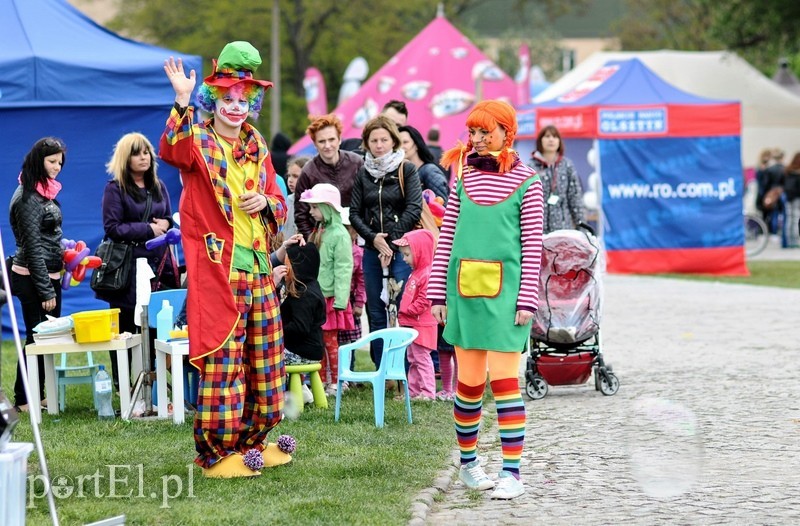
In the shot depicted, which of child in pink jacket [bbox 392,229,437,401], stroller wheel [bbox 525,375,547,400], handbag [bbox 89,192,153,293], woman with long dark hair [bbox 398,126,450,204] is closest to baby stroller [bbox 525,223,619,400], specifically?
stroller wheel [bbox 525,375,547,400]

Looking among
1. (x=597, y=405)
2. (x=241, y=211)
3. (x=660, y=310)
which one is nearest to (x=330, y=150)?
(x=597, y=405)

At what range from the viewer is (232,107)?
21.3 feet

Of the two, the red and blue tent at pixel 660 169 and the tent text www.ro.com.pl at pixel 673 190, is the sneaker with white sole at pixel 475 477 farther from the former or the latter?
Result: the tent text www.ro.com.pl at pixel 673 190

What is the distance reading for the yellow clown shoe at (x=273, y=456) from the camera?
270 inches

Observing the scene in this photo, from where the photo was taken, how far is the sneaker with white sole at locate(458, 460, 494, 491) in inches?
256

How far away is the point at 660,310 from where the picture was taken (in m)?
15.6

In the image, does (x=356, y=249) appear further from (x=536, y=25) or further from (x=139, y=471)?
(x=536, y=25)

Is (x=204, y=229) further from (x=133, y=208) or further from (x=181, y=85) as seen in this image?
(x=133, y=208)

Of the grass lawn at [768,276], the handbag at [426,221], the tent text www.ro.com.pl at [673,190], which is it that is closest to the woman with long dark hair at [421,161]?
the handbag at [426,221]

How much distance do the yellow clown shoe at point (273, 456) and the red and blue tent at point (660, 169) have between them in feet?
45.6

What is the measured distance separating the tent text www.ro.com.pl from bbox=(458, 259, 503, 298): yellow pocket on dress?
14.6m

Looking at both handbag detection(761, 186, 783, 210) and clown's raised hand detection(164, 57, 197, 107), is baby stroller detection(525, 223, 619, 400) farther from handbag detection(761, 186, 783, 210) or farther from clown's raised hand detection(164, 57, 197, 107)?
handbag detection(761, 186, 783, 210)

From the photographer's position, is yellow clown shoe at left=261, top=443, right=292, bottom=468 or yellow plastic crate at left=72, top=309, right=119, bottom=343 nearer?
yellow clown shoe at left=261, top=443, right=292, bottom=468

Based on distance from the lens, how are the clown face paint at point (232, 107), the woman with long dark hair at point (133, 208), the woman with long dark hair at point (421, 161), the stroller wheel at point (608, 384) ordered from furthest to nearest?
the woman with long dark hair at point (421, 161) → the stroller wheel at point (608, 384) → the woman with long dark hair at point (133, 208) → the clown face paint at point (232, 107)
